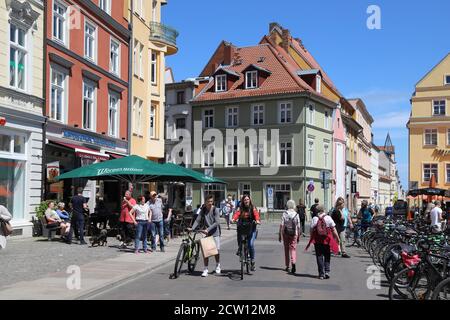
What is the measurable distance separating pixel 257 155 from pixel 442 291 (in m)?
41.8

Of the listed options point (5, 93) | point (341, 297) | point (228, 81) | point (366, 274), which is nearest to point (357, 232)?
point (366, 274)

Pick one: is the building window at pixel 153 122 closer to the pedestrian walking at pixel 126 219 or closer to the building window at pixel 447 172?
the pedestrian walking at pixel 126 219

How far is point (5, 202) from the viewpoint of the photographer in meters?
20.5

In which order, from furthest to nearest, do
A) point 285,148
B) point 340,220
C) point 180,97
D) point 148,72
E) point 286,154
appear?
point 180,97, point 285,148, point 286,154, point 148,72, point 340,220

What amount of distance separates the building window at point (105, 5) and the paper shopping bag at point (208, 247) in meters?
19.3

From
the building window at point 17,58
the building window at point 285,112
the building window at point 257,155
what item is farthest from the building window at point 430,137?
the building window at point 17,58

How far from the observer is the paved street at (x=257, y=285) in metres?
10.3

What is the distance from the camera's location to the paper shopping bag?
1262 centimetres

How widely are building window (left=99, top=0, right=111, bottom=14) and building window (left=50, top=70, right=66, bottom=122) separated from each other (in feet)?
18.7

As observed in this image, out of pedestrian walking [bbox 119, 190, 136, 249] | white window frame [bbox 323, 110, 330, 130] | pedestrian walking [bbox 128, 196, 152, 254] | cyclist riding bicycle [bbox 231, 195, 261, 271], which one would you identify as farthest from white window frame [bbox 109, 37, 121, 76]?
white window frame [bbox 323, 110, 330, 130]

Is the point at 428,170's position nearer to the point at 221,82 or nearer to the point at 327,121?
the point at 327,121

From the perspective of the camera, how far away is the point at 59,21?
2448 centimetres

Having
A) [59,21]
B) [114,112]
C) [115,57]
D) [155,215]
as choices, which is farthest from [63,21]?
[155,215]

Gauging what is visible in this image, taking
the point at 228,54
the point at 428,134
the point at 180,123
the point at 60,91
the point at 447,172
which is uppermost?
the point at 228,54
